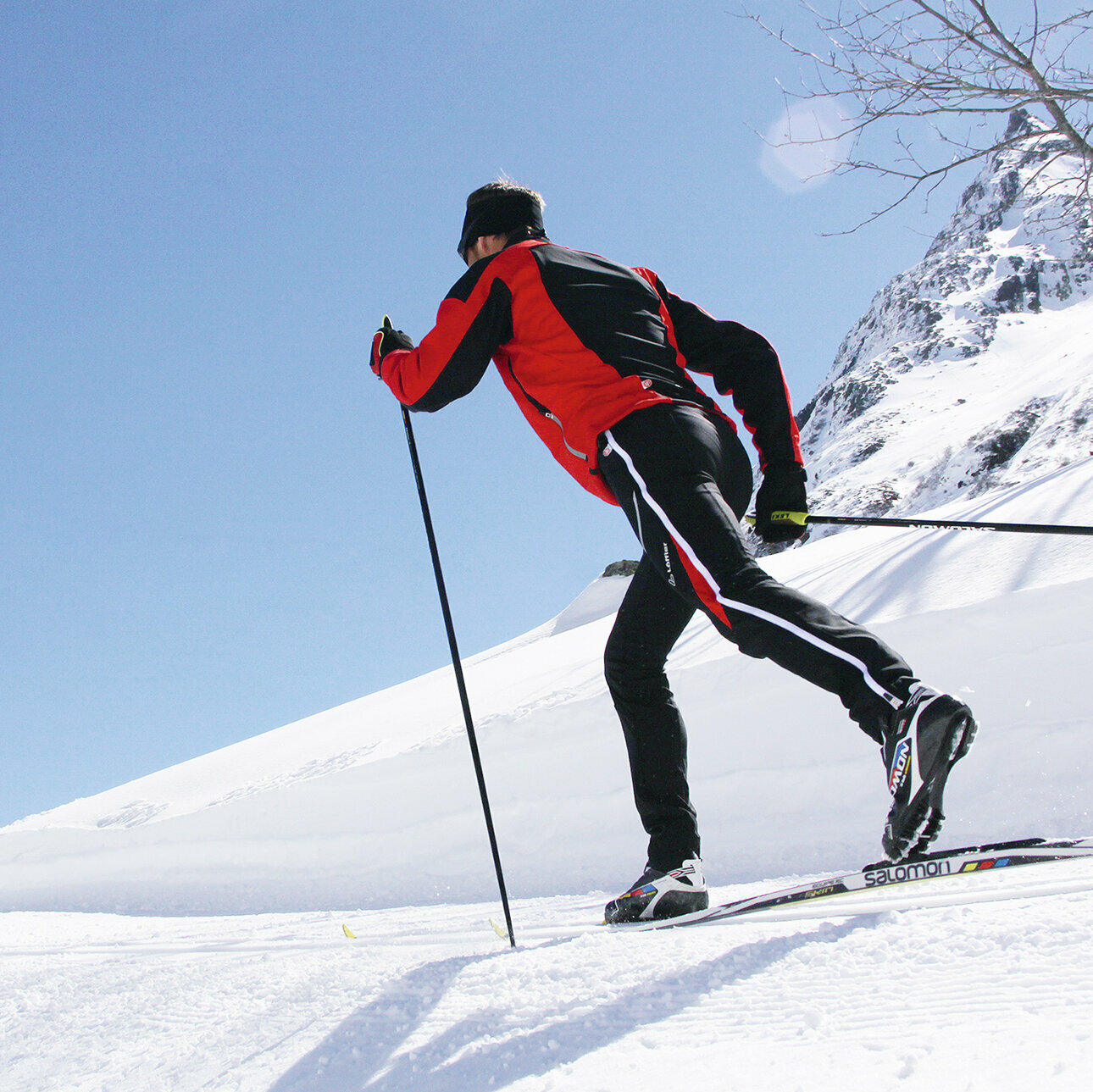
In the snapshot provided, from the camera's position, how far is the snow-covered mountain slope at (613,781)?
269 centimetres

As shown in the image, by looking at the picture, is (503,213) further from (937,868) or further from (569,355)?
(937,868)

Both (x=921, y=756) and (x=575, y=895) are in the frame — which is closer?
(x=921, y=756)

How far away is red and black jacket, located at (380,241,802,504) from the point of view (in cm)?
179

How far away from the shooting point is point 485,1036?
1.08 m

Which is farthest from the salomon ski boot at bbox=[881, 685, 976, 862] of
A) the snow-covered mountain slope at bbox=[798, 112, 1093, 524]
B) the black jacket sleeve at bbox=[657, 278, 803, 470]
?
the snow-covered mountain slope at bbox=[798, 112, 1093, 524]

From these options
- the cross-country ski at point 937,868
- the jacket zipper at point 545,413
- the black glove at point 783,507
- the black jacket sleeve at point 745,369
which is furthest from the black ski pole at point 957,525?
the cross-country ski at point 937,868

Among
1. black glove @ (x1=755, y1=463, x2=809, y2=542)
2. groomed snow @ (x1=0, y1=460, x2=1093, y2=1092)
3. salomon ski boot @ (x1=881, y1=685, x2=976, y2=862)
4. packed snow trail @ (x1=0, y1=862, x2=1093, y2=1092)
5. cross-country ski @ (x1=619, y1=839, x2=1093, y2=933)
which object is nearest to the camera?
packed snow trail @ (x1=0, y1=862, x2=1093, y2=1092)

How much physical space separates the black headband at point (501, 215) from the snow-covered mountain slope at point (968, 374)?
6557 millimetres

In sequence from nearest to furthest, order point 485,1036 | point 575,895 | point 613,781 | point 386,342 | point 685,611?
1. point 485,1036
2. point 685,611
3. point 386,342
4. point 575,895
5. point 613,781

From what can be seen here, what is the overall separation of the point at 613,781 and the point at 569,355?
197cm

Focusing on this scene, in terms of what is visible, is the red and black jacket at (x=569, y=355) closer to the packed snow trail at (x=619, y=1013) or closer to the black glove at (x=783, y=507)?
the black glove at (x=783, y=507)

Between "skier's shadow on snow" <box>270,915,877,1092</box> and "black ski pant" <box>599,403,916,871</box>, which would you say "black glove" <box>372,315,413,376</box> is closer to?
"black ski pant" <box>599,403,916,871</box>

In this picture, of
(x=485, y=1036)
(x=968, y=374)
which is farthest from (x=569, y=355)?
(x=968, y=374)

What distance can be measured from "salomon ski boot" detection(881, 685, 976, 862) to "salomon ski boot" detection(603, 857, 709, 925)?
551 millimetres
